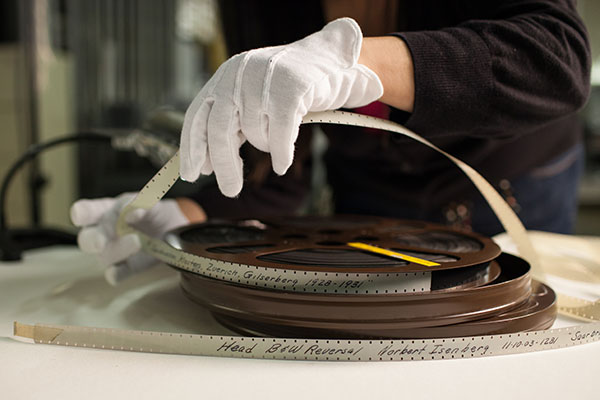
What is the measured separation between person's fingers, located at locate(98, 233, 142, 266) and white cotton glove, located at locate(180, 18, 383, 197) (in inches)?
8.8

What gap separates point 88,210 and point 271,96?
0.41 m

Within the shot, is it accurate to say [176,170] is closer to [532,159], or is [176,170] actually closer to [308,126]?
[308,126]

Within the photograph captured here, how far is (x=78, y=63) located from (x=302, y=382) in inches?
104

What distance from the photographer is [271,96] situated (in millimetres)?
492

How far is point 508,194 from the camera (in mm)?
1103

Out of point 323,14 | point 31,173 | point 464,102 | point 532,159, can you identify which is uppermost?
point 323,14

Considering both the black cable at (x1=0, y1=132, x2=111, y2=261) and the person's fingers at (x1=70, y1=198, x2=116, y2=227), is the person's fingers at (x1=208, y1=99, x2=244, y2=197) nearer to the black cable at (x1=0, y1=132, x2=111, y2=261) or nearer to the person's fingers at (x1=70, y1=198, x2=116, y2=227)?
the person's fingers at (x1=70, y1=198, x2=116, y2=227)

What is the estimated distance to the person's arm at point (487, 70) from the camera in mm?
586

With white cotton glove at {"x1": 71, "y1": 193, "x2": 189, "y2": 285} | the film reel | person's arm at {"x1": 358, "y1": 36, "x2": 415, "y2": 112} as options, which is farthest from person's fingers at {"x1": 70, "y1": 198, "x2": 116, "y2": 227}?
person's arm at {"x1": 358, "y1": 36, "x2": 415, "y2": 112}

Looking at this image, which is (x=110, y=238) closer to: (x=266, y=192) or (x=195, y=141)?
(x=195, y=141)

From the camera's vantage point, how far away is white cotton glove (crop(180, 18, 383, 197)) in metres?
0.49

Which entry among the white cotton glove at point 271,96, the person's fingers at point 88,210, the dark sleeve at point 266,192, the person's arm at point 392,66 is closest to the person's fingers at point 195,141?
the white cotton glove at point 271,96

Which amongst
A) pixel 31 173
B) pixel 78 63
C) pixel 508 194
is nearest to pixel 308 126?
pixel 508 194

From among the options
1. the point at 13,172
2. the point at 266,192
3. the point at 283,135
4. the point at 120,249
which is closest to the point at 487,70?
the point at 283,135
